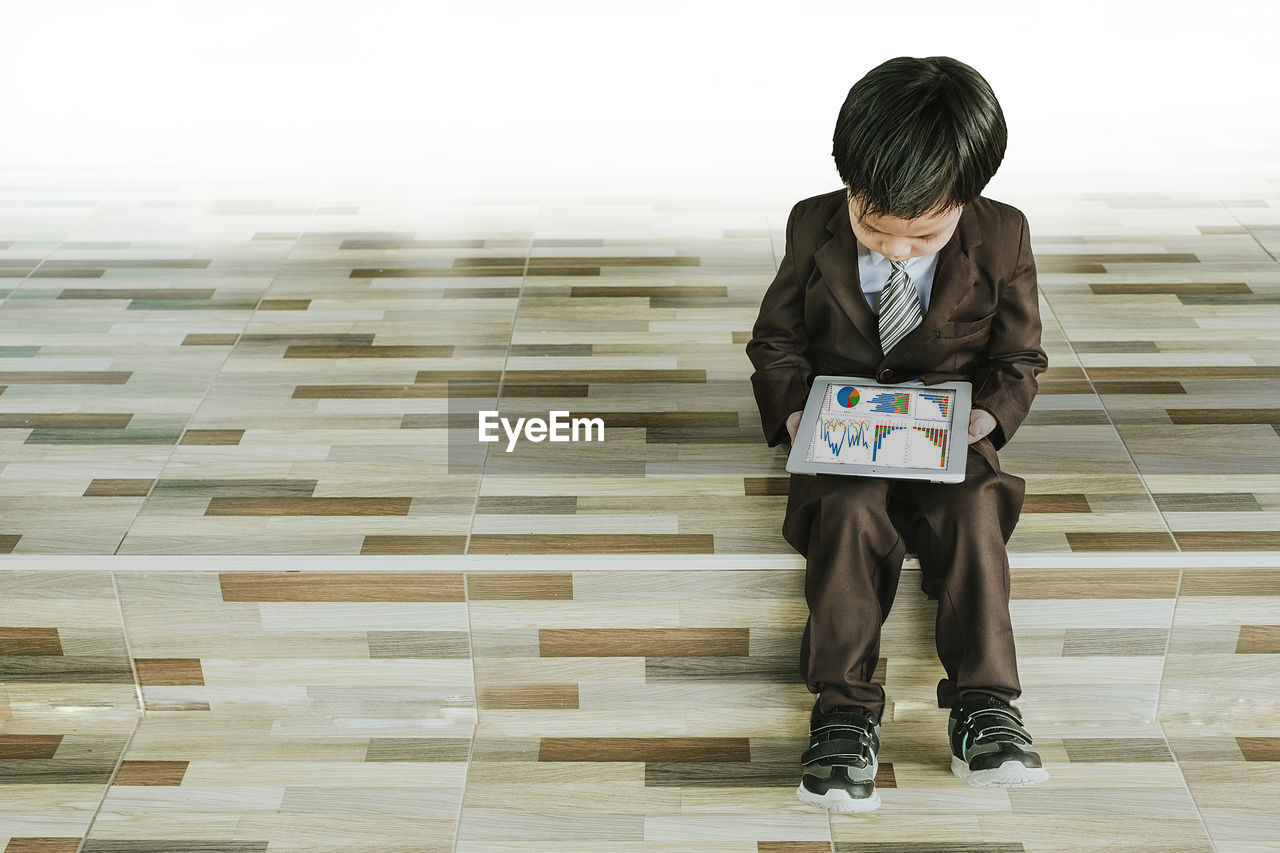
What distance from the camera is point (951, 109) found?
4.52 ft

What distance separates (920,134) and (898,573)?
593mm

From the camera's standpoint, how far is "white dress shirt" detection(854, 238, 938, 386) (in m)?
1.63

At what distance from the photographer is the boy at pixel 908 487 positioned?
1.56 metres

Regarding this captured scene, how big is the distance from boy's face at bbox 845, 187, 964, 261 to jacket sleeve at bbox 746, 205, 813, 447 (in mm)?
188

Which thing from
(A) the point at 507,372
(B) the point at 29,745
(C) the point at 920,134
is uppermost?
(C) the point at 920,134

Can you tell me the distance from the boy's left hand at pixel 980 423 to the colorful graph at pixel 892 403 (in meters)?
0.10

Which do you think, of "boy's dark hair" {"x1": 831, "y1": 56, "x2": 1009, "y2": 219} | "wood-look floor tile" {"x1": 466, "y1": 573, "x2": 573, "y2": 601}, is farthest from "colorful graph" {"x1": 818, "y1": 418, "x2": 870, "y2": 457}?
"wood-look floor tile" {"x1": 466, "y1": 573, "x2": 573, "y2": 601}

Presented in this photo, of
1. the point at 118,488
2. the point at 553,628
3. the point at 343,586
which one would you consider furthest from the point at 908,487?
the point at 118,488

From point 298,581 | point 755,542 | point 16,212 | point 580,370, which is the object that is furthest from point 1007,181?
point 16,212

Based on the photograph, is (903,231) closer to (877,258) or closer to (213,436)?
(877,258)

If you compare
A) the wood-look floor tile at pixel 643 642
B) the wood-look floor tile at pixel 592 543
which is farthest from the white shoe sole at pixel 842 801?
the wood-look floor tile at pixel 592 543

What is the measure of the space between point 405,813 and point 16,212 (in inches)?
86.9

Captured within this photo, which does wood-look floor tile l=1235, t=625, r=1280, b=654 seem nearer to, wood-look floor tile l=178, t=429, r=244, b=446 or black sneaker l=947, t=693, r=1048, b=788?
black sneaker l=947, t=693, r=1048, b=788

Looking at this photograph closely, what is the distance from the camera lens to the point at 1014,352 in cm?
168
